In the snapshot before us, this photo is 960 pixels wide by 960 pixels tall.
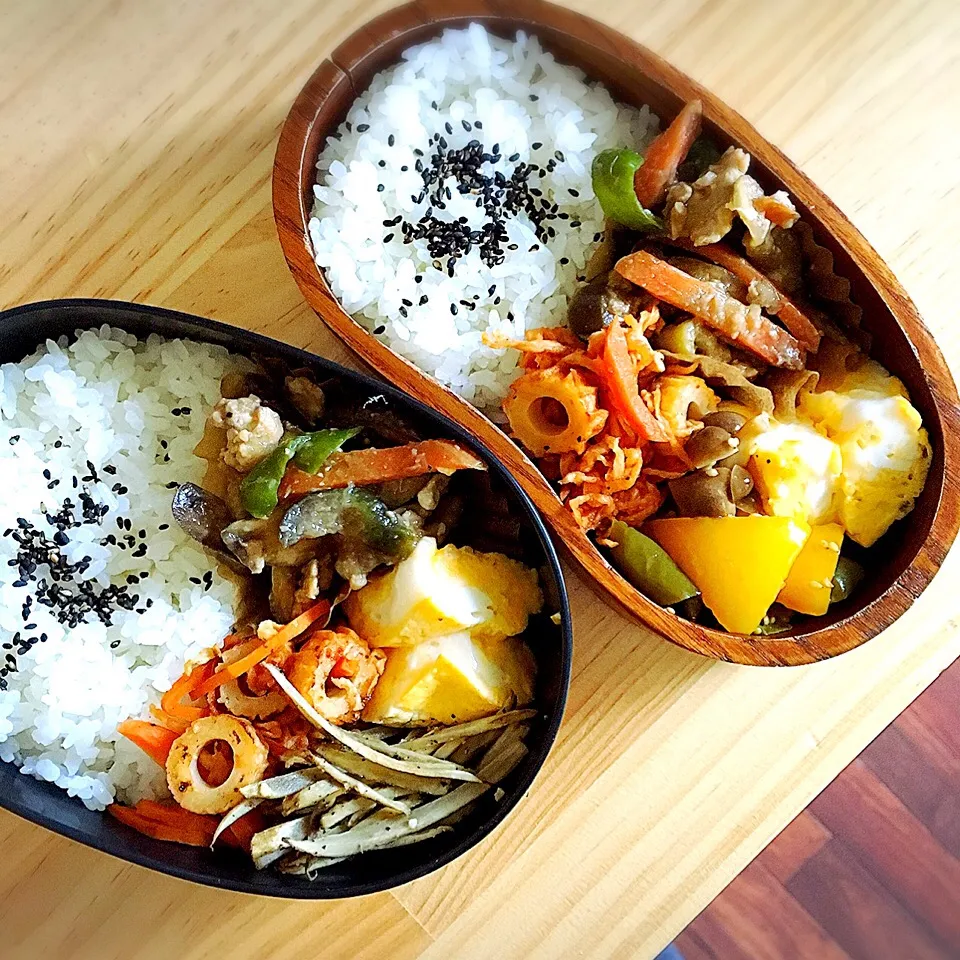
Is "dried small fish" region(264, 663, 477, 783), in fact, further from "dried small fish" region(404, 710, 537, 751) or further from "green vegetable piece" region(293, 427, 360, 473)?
"green vegetable piece" region(293, 427, 360, 473)

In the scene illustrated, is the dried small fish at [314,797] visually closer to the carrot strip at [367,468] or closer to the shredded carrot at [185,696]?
the shredded carrot at [185,696]

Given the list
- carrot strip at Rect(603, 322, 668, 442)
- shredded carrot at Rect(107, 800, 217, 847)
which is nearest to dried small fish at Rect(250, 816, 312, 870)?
shredded carrot at Rect(107, 800, 217, 847)

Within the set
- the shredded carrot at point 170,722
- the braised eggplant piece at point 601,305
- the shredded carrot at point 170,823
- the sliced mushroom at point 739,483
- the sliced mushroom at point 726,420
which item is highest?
the braised eggplant piece at point 601,305

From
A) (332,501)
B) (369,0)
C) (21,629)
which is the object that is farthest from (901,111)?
(21,629)

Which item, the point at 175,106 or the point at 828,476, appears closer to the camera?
the point at 828,476

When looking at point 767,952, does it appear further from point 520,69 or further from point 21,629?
point 520,69

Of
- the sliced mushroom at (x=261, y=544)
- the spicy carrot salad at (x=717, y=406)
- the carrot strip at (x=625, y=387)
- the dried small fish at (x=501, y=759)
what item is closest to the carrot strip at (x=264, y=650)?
the sliced mushroom at (x=261, y=544)

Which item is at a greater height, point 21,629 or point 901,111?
point 901,111
